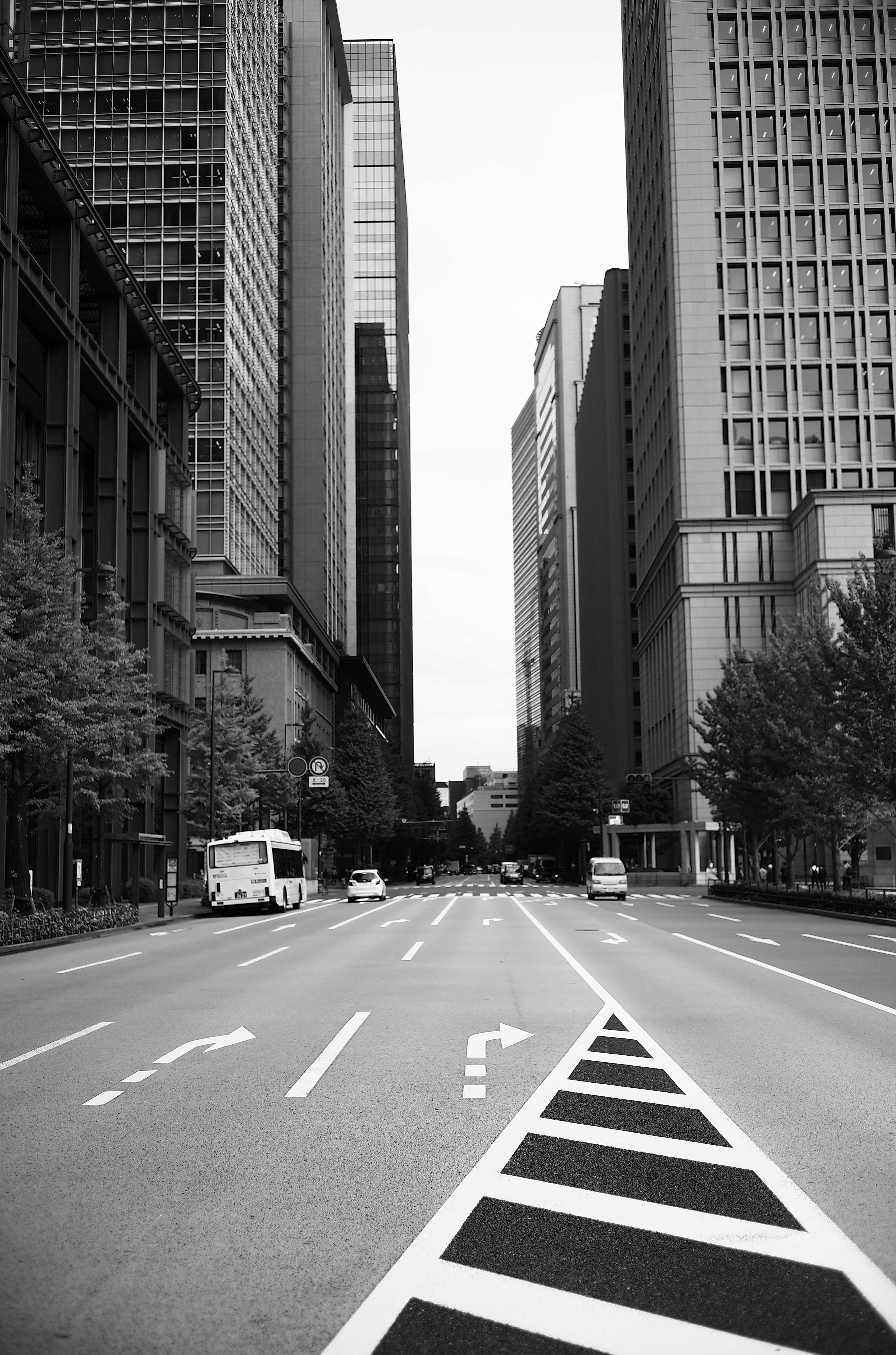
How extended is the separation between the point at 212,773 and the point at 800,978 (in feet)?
131

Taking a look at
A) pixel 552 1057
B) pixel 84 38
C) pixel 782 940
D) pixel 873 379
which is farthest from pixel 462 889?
pixel 552 1057

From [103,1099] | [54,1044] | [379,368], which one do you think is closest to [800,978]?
[54,1044]

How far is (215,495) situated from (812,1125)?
85.0 meters

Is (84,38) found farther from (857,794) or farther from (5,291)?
(857,794)

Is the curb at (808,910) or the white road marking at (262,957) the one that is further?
the curb at (808,910)

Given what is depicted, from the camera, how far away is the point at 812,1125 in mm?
8336

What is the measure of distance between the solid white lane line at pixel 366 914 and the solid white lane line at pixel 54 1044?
1990 cm

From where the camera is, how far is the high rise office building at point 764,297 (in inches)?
3369

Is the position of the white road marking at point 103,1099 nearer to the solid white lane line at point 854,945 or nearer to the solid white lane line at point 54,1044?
the solid white lane line at point 54,1044

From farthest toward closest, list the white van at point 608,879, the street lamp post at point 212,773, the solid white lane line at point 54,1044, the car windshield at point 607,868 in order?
1. the car windshield at point 607,868
2. the white van at point 608,879
3. the street lamp post at point 212,773
4. the solid white lane line at point 54,1044

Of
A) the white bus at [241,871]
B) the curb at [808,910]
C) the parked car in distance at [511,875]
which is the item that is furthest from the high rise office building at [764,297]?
the white bus at [241,871]

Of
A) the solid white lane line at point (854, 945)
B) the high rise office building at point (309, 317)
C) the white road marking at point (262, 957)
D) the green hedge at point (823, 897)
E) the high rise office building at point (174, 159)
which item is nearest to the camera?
the white road marking at point (262, 957)

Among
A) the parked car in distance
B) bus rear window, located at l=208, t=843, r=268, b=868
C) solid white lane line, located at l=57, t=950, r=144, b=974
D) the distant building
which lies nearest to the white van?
bus rear window, located at l=208, t=843, r=268, b=868

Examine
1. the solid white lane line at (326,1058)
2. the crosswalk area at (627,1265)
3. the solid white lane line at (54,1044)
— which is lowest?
the solid white lane line at (54,1044)
